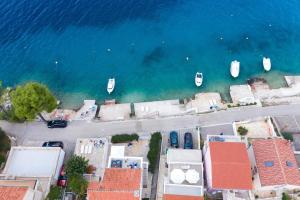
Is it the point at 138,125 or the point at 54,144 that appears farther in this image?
the point at 138,125

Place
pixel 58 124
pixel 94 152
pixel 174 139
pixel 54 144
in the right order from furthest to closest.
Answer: pixel 58 124
pixel 54 144
pixel 174 139
pixel 94 152

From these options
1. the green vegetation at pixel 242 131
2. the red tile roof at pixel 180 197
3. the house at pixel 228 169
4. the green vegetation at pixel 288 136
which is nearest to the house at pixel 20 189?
the red tile roof at pixel 180 197

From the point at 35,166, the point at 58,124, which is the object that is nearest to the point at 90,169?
the point at 35,166

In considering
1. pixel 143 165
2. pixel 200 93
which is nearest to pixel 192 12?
pixel 200 93

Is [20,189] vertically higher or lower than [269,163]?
lower

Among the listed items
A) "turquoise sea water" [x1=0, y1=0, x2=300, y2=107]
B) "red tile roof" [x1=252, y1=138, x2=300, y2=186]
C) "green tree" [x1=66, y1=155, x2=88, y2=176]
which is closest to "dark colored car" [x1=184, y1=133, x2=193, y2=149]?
"red tile roof" [x1=252, y1=138, x2=300, y2=186]

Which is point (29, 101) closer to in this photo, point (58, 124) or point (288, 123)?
point (58, 124)

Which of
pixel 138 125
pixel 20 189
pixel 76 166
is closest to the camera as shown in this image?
pixel 20 189
